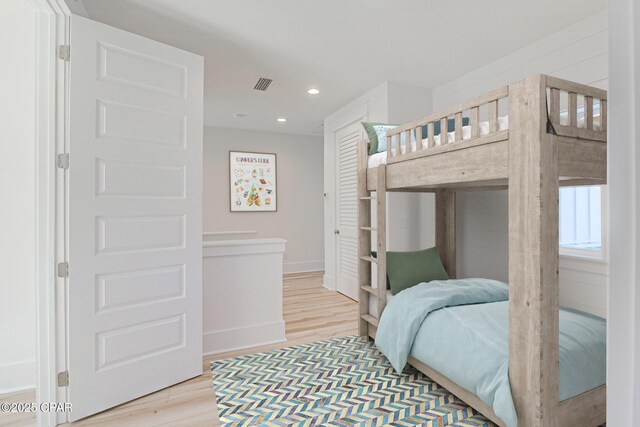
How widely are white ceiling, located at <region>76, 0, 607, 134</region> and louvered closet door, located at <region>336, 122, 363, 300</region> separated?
0.76m

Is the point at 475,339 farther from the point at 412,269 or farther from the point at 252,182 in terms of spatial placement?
the point at 252,182

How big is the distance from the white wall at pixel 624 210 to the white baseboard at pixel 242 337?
8.55 feet

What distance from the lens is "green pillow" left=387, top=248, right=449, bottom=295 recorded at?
9.07 feet

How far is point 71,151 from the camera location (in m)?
1.79

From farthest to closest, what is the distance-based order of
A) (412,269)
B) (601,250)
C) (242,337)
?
(412,269) → (242,337) → (601,250)

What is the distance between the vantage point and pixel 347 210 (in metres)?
4.25

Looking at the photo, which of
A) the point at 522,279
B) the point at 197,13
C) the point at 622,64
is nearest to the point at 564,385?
the point at 522,279

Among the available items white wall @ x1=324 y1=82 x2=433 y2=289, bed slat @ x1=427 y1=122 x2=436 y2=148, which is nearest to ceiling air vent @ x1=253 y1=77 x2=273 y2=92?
white wall @ x1=324 y1=82 x2=433 y2=289

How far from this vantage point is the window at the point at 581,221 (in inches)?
97.0

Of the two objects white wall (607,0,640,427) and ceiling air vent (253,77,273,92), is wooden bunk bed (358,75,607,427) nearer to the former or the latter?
white wall (607,0,640,427)

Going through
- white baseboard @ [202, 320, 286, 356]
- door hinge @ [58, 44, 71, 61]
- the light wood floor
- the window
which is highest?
door hinge @ [58, 44, 71, 61]
